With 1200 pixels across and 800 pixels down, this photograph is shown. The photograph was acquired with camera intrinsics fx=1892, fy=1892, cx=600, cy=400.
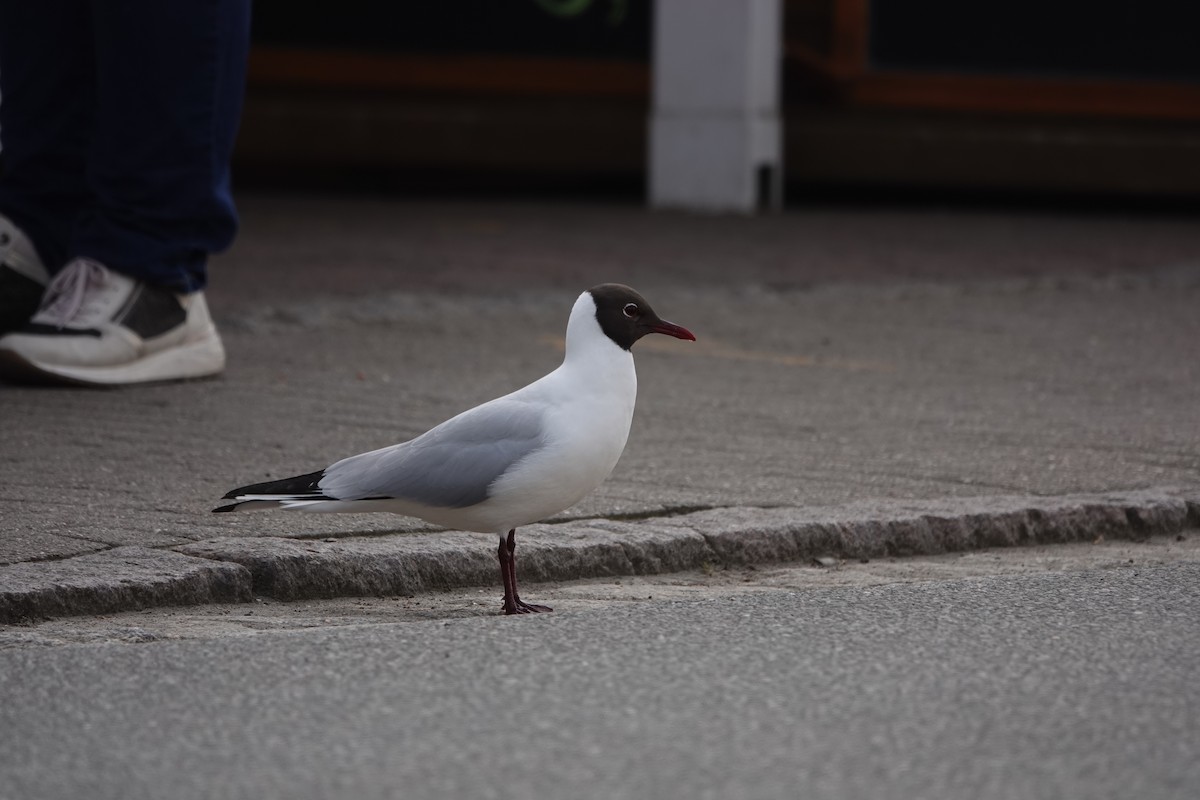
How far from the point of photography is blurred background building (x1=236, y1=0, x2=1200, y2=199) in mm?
11156

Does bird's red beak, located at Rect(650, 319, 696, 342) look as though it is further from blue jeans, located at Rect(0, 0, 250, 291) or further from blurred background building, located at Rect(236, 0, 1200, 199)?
blurred background building, located at Rect(236, 0, 1200, 199)

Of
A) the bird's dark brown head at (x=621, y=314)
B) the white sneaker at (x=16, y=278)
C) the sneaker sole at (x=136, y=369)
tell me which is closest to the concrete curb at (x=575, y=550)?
the bird's dark brown head at (x=621, y=314)

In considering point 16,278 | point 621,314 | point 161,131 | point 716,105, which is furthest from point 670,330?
point 716,105

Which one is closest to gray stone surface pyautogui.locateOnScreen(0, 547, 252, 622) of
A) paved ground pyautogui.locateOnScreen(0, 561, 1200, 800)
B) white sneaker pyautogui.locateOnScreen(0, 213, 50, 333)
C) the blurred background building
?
paved ground pyautogui.locateOnScreen(0, 561, 1200, 800)

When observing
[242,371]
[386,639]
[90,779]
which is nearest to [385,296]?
[242,371]

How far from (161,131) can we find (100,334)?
24.7 inches

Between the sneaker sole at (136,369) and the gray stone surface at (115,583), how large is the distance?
1.93 meters

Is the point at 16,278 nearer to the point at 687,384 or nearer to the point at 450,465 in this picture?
the point at 687,384

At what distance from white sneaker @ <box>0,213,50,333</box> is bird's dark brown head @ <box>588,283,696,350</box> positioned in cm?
275

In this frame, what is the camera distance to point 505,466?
3.53 meters

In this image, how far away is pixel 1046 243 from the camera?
33.2 feet

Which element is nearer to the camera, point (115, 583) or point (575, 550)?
point (115, 583)

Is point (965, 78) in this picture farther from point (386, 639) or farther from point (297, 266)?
point (386, 639)

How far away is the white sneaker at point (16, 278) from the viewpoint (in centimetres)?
586
